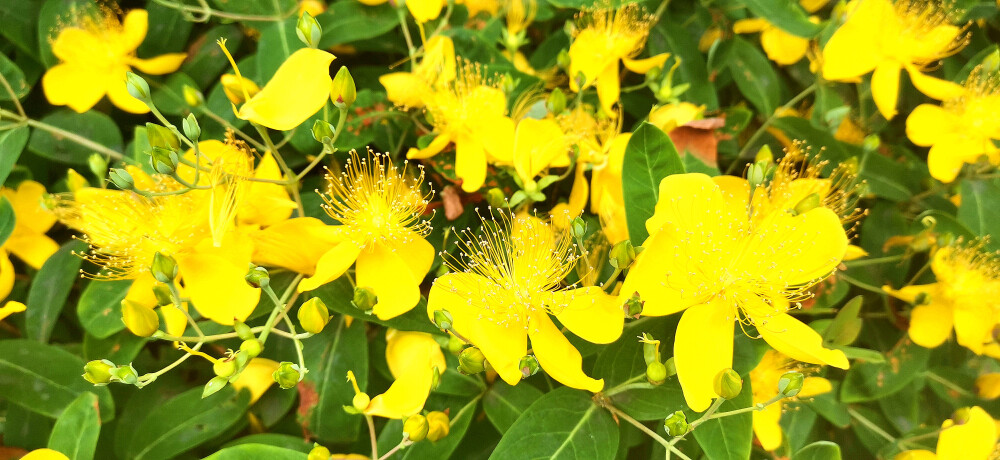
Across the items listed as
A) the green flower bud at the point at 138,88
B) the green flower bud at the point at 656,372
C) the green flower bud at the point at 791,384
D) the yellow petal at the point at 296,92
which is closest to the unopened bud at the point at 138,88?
the green flower bud at the point at 138,88

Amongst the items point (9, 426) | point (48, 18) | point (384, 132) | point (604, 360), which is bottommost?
point (9, 426)

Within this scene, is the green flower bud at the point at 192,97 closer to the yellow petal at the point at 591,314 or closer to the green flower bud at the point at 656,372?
the yellow petal at the point at 591,314

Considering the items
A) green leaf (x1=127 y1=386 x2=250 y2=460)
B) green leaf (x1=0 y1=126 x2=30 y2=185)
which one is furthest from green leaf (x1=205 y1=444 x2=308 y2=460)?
green leaf (x1=0 y1=126 x2=30 y2=185)

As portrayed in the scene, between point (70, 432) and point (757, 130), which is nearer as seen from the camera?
point (70, 432)

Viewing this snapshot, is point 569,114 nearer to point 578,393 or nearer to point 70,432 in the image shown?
point 578,393

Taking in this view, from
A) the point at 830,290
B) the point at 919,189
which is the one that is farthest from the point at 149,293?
the point at 919,189

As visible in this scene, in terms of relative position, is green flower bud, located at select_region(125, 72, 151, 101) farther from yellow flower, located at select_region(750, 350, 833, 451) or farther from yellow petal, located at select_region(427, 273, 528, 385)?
yellow flower, located at select_region(750, 350, 833, 451)
